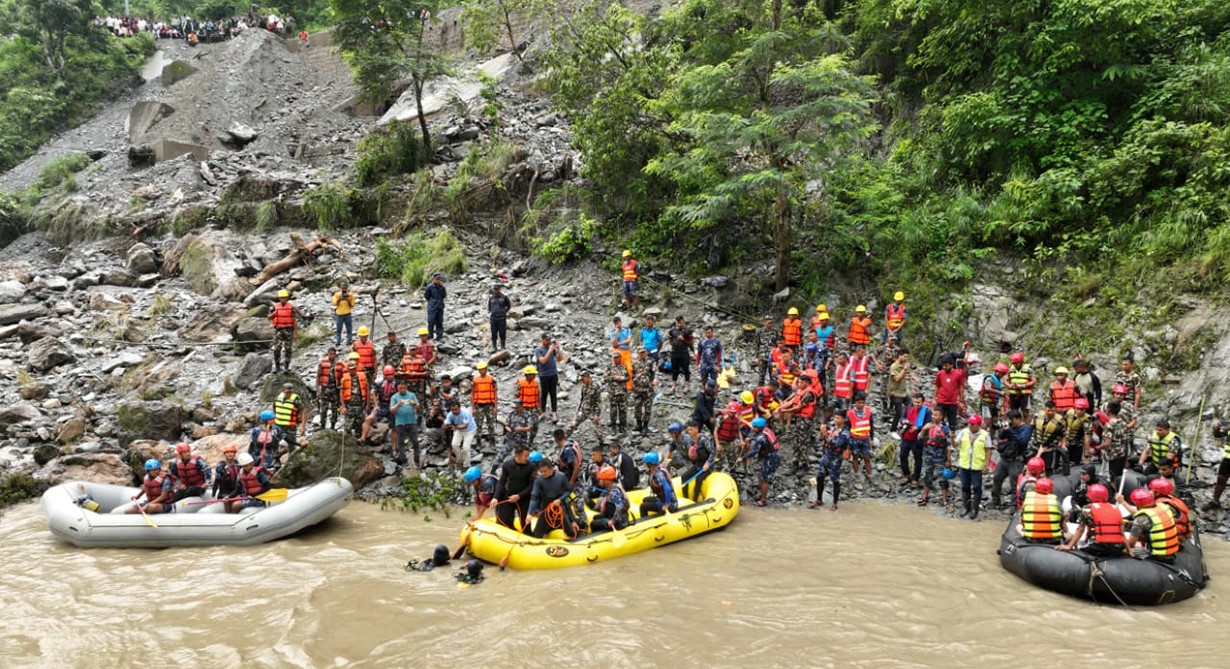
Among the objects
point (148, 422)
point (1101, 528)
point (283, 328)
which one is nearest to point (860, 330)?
point (1101, 528)

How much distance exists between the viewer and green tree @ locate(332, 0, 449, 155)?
74.8 ft

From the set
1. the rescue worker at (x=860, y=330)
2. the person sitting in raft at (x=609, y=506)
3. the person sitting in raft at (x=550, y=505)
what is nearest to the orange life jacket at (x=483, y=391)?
the person sitting in raft at (x=550, y=505)

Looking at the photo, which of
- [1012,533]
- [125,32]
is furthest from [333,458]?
[125,32]

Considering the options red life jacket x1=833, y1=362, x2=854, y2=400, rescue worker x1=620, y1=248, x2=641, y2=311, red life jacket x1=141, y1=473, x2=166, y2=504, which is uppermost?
rescue worker x1=620, y1=248, x2=641, y2=311

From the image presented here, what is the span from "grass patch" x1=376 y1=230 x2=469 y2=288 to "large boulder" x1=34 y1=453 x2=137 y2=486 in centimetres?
824

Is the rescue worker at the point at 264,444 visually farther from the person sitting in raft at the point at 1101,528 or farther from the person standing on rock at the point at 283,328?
the person sitting in raft at the point at 1101,528

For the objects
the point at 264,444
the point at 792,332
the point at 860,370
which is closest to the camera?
the point at 264,444

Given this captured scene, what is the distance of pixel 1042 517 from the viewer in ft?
27.5

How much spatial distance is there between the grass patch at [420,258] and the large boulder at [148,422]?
682cm

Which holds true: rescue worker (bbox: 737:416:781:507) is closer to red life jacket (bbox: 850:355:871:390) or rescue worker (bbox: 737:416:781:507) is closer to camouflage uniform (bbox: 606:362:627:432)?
red life jacket (bbox: 850:355:871:390)

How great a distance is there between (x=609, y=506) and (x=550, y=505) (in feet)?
2.67

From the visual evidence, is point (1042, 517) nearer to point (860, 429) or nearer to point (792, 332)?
point (860, 429)

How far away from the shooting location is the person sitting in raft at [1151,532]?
25.3 feet

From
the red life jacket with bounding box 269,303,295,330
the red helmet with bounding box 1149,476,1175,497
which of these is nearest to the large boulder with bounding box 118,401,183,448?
the red life jacket with bounding box 269,303,295,330
